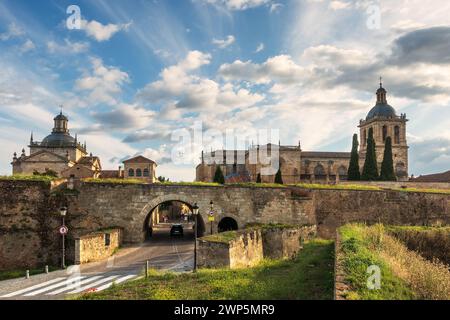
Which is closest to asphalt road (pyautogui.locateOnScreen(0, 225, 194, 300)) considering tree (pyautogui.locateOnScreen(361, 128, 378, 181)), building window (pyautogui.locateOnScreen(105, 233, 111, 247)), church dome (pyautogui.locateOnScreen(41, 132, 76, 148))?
building window (pyautogui.locateOnScreen(105, 233, 111, 247))

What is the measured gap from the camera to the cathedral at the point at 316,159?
6341 cm

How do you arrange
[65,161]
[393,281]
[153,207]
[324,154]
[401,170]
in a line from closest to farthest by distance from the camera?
1. [393,281]
2. [153,207]
3. [65,161]
4. [324,154]
5. [401,170]

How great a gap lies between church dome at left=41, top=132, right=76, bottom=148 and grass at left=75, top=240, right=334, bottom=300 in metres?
56.3

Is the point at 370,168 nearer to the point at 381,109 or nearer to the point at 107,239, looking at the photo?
the point at 381,109

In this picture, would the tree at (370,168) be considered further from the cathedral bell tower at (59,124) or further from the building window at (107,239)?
the cathedral bell tower at (59,124)

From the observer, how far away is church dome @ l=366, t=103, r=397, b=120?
70188 mm

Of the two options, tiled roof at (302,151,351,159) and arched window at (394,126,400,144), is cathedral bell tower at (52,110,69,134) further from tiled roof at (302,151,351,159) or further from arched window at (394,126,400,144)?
arched window at (394,126,400,144)

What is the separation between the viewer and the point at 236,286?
34.8 feet

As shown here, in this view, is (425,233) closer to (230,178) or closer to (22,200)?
(22,200)

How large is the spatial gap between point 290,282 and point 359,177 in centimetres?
4646

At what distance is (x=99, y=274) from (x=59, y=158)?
4590cm

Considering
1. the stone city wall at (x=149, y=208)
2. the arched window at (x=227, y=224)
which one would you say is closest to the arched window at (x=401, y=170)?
the stone city wall at (x=149, y=208)

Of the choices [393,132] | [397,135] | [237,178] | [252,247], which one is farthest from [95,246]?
[397,135]
